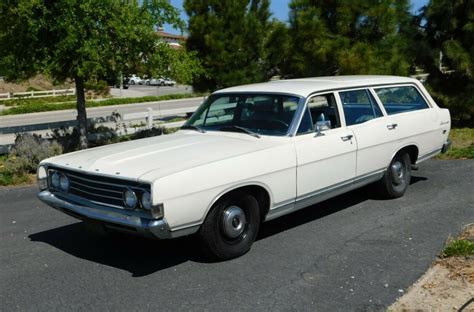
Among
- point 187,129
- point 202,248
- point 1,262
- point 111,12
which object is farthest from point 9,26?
point 202,248

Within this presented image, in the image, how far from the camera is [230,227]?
4.84 metres

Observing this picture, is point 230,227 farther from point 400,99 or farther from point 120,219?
point 400,99

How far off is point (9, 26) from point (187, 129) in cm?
486

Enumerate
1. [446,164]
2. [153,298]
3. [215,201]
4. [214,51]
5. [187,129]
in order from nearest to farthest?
[153,298], [215,201], [187,129], [446,164], [214,51]

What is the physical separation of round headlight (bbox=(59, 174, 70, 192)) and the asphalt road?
0.66m

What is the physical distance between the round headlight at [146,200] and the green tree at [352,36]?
9.31 meters

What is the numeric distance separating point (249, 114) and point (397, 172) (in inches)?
85.7

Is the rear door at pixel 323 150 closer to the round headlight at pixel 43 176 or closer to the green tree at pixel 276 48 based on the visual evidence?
the round headlight at pixel 43 176

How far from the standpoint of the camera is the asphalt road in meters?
4.14

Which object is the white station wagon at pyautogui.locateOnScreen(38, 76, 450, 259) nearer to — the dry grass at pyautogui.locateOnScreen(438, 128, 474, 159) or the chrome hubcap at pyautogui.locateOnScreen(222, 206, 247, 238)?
the chrome hubcap at pyautogui.locateOnScreen(222, 206, 247, 238)

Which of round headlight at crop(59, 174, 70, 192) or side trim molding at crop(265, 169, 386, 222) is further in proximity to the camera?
side trim molding at crop(265, 169, 386, 222)

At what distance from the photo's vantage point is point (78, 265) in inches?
195

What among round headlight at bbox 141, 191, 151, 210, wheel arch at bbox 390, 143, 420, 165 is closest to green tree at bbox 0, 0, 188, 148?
wheel arch at bbox 390, 143, 420, 165

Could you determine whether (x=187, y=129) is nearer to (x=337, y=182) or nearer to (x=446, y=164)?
(x=337, y=182)
